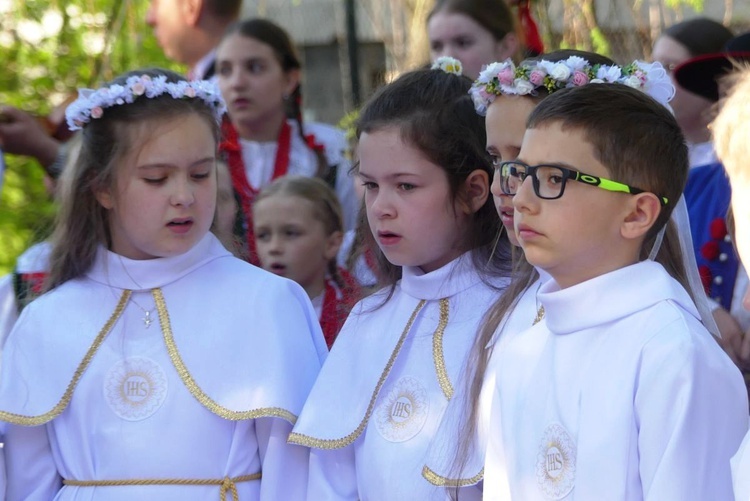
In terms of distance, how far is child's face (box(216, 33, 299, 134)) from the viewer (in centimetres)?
530

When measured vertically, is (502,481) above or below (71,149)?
below

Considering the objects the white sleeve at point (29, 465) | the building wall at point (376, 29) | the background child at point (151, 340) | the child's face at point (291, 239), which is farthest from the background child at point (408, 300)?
the building wall at point (376, 29)

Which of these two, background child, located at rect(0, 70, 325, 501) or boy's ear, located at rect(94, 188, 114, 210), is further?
boy's ear, located at rect(94, 188, 114, 210)

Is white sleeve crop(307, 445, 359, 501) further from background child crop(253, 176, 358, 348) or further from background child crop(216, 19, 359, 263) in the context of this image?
background child crop(216, 19, 359, 263)

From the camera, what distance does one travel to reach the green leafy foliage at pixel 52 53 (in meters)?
7.45

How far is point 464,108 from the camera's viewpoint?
3.43 meters

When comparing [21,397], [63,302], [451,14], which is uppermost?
[451,14]

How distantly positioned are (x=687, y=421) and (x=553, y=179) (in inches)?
23.6

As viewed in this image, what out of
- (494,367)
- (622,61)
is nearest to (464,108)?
(494,367)

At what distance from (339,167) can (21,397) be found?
2.40 meters

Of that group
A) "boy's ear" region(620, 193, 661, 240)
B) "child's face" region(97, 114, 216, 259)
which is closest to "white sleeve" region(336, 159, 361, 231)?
"child's face" region(97, 114, 216, 259)

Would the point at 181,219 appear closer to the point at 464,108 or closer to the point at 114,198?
the point at 114,198

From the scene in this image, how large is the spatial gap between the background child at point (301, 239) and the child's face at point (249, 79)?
80 cm

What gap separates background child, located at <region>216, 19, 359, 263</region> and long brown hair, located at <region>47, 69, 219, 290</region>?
1.69 metres
